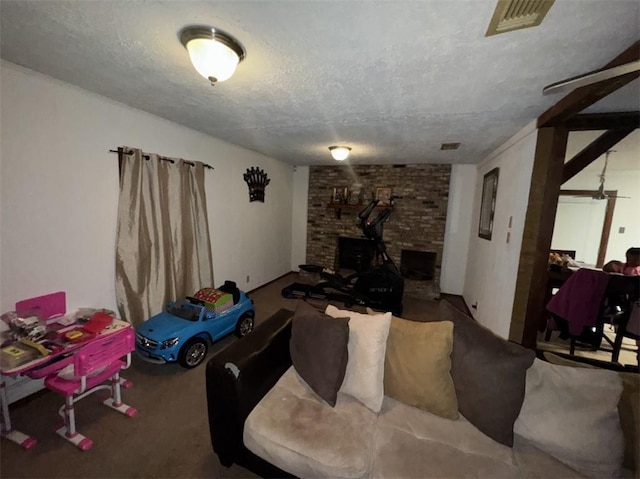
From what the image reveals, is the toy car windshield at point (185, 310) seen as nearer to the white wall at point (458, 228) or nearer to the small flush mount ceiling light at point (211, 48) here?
the small flush mount ceiling light at point (211, 48)

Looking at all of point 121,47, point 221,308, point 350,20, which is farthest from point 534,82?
point 221,308

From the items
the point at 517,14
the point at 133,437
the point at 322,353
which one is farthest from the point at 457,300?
the point at 133,437

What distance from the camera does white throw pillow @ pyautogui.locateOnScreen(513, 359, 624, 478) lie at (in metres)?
1.09

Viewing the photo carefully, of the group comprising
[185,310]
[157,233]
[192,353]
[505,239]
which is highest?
[505,239]

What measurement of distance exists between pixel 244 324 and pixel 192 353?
0.67 meters

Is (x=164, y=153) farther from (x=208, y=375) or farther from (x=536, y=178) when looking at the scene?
(x=536, y=178)

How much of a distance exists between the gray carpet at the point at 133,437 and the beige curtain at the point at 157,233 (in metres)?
0.75

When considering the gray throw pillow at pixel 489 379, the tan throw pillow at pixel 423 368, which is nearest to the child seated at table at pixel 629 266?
the gray throw pillow at pixel 489 379

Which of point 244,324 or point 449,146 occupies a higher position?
point 449,146

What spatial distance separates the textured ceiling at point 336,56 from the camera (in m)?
1.12

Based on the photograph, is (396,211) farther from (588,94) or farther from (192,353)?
(192,353)

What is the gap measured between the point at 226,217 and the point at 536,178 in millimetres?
3548

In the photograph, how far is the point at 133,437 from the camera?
5.44 ft

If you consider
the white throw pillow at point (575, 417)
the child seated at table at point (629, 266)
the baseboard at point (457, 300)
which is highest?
the child seated at table at point (629, 266)
